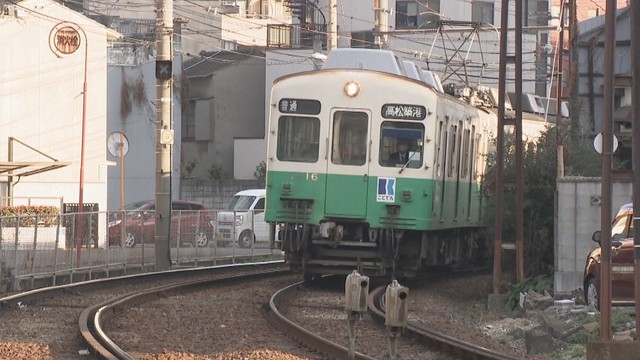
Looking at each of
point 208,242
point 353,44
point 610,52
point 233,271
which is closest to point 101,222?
point 233,271

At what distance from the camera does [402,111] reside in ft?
66.5

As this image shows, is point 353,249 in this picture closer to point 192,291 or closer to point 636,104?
point 192,291

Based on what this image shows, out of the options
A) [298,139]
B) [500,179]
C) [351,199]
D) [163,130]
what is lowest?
[351,199]

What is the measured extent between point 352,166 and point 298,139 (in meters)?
0.99

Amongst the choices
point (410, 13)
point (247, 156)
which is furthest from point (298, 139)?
point (410, 13)

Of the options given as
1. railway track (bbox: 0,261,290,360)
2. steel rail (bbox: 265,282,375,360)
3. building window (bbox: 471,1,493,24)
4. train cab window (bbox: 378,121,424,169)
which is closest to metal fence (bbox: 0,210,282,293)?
railway track (bbox: 0,261,290,360)

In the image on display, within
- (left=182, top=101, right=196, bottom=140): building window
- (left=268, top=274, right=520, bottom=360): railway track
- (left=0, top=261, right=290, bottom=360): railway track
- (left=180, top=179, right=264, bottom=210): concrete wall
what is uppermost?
(left=182, top=101, right=196, bottom=140): building window

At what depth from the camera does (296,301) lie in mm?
19281

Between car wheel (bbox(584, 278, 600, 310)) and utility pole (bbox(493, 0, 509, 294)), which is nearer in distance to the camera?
car wheel (bbox(584, 278, 600, 310))

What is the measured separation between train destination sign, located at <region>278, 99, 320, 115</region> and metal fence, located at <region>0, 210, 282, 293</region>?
191 inches

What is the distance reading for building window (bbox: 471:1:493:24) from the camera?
60.8 m

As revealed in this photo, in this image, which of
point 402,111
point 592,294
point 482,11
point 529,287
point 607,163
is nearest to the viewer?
point 607,163

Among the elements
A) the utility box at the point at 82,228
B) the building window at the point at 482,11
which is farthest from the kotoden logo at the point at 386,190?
the building window at the point at 482,11

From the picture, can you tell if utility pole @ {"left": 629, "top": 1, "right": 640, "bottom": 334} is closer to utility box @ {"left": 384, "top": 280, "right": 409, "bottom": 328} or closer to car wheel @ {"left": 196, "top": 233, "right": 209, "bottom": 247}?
utility box @ {"left": 384, "top": 280, "right": 409, "bottom": 328}
